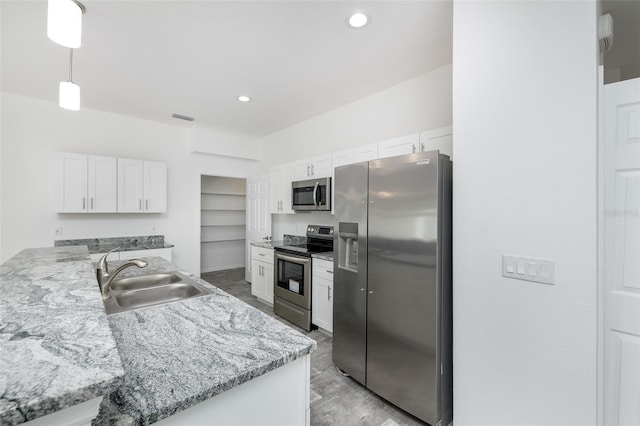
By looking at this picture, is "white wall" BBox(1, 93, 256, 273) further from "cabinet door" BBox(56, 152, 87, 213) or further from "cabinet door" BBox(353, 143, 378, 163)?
"cabinet door" BBox(353, 143, 378, 163)

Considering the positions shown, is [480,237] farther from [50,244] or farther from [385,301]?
[50,244]

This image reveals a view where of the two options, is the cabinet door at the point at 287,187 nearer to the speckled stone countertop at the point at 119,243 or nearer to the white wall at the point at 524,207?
the speckled stone countertop at the point at 119,243

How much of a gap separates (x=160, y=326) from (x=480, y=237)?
5.58 feet

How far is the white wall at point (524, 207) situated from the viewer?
131cm

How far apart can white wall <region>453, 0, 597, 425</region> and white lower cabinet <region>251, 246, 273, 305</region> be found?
2776 millimetres

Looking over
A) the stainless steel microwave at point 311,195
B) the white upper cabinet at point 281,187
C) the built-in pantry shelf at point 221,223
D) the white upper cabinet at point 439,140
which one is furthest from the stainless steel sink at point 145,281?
the built-in pantry shelf at point 221,223

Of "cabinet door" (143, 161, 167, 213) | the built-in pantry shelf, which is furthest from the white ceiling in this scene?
the built-in pantry shelf

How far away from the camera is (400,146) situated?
8.95ft

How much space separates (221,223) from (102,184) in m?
2.96

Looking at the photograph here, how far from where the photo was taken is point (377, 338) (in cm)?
209

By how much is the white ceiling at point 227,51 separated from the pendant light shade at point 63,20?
76 centimetres

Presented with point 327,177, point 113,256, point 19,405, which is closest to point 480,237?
point 19,405

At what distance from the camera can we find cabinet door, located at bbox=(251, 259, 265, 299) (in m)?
4.19

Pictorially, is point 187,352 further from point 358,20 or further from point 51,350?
point 358,20
